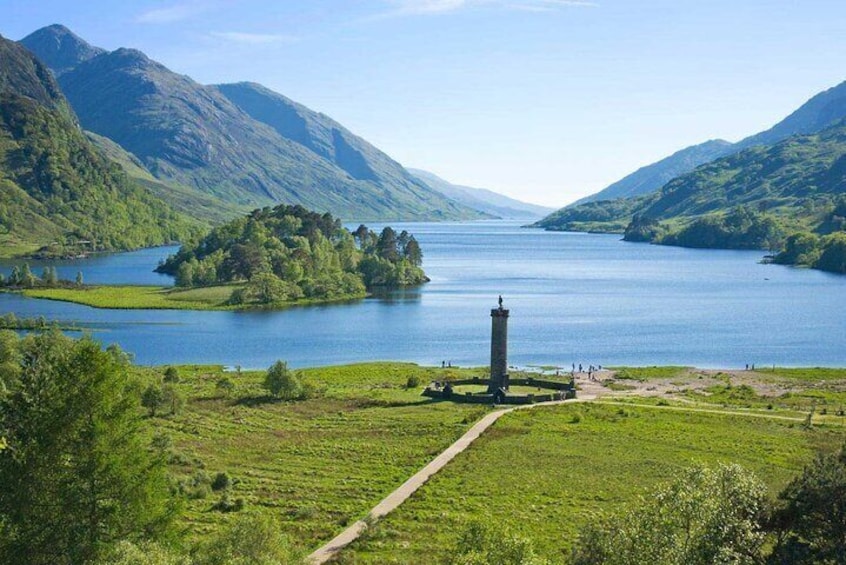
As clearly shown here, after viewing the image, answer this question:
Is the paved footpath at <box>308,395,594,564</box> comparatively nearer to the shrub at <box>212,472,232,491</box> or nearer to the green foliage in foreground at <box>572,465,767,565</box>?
the shrub at <box>212,472,232,491</box>

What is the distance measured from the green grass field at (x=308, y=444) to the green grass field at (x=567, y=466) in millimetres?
3939

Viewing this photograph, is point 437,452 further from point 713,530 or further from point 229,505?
point 713,530

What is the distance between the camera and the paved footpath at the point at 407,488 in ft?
164

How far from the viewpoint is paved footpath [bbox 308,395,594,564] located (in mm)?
50094

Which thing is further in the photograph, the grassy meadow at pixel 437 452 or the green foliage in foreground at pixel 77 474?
the grassy meadow at pixel 437 452

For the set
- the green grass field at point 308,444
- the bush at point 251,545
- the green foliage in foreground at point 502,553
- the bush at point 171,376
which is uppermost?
the green foliage in foreground at point 502,553

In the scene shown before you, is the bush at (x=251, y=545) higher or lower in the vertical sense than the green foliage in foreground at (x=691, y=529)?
lower

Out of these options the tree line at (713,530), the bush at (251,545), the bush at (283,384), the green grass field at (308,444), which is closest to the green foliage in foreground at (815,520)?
the tree line at (713,530)

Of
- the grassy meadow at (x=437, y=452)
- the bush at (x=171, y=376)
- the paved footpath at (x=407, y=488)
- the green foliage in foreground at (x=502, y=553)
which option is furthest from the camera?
the bush at (x=171, y=376)

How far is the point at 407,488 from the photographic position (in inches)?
2478

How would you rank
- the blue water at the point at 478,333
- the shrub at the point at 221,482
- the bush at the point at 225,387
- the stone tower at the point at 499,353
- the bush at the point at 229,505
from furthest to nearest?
the blue water at the point at 478,333, the bush at the point at 225,387, the stone tower at the point at 499,353, the shrub at the point at 221,482, the bush at the point at 229,505

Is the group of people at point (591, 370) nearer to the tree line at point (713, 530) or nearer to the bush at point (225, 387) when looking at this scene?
the bush at point (225, 387)

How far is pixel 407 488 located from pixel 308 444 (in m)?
16.7

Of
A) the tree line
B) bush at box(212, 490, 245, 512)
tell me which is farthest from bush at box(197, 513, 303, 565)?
bush at box(212, 490, 245, 512)
